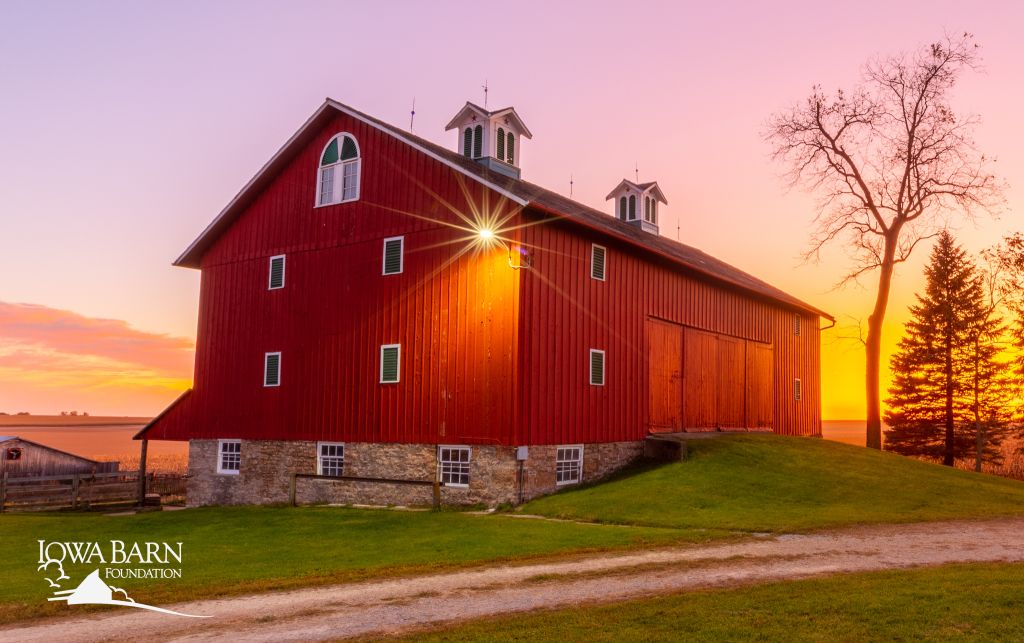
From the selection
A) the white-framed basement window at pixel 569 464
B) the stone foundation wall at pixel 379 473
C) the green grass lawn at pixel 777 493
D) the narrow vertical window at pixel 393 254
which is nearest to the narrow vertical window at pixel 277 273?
the narrow vertical window at pixel 393 254

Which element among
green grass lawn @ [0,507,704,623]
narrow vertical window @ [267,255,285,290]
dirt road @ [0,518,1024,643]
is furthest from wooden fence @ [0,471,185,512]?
dirt road @ [0,518,1024,643]

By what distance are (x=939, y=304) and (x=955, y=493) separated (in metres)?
25.1

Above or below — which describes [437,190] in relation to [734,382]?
above

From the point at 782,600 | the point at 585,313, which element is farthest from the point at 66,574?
the point at 585,313

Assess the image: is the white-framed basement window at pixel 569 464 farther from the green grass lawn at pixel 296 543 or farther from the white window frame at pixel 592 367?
the green grass lawn at pixel 296 543

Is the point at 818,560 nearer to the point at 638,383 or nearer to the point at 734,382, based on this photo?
the point at 638,383

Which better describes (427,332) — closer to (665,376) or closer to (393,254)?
(393,254)

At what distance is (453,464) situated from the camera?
23.2 metres

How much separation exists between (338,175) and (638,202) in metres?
15.5

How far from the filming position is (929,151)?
125 ft

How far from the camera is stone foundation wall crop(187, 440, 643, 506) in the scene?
22391mm

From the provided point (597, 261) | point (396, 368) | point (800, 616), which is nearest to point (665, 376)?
point (597, 261)

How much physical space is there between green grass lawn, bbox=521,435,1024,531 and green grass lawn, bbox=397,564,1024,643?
6.42 meters

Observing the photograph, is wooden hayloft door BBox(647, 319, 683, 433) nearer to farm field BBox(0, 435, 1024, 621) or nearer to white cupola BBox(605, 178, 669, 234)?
farm field BBox(0, 435, 1024, 621)
